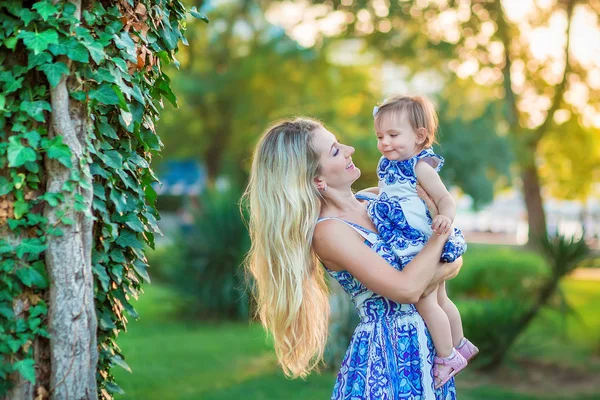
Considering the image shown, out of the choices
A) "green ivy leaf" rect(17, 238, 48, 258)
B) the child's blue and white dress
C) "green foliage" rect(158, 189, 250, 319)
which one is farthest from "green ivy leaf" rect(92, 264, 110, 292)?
"green foliage" rect(158, 189, 250, 319)

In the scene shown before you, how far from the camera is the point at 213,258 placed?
10.6m

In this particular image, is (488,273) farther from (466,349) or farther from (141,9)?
(141,9)

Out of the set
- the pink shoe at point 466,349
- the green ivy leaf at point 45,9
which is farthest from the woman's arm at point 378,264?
the green ivy leaf at point 45,9

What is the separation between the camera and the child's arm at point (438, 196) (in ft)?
8.56

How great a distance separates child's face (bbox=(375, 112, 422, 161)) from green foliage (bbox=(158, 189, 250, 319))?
764 centimetres

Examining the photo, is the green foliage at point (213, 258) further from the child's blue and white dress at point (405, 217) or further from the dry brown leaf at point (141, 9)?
the dry brown leaf at point (141, 9)

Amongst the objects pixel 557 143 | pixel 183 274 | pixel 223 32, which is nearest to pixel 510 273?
pixel 183 274

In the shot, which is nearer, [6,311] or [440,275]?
[6,311]

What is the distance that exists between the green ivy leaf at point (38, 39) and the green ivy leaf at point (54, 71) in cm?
6

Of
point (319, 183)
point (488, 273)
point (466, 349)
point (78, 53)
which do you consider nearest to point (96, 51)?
point (78, 53)

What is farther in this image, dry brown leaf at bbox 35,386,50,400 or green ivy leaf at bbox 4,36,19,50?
dry brown leaf at bbox 35,386,50,400

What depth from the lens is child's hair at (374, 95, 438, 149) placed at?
2863 mm

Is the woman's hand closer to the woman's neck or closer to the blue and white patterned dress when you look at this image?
the blue and white patterned dress

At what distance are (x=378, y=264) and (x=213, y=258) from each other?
8.14 m
